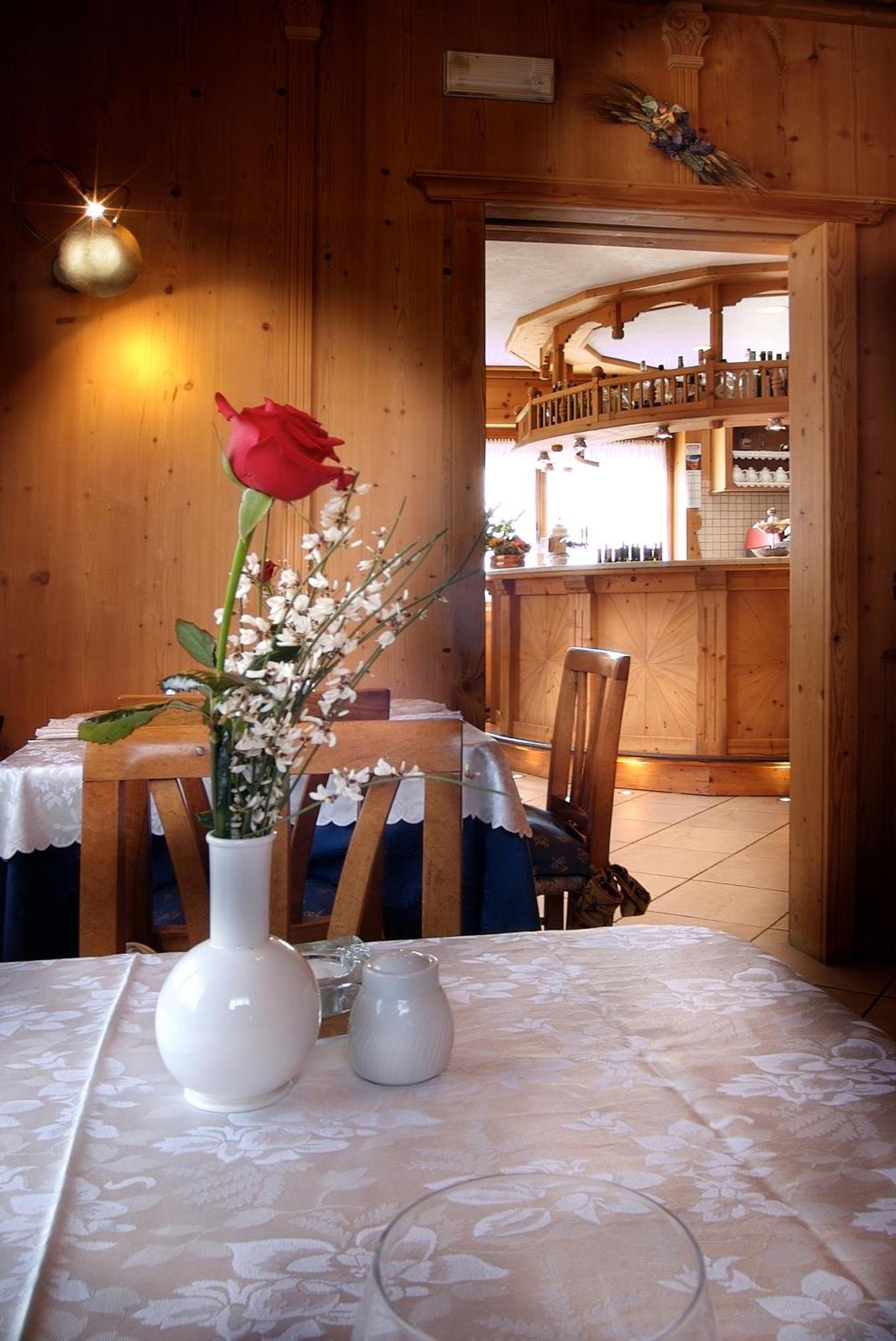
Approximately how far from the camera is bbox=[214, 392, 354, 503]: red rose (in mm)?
614

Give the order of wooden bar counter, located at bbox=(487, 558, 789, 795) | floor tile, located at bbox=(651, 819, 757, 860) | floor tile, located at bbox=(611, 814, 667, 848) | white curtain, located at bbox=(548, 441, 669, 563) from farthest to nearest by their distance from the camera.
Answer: white curtain, located at bbox=(548, 441, 669, 563)
wooden bar counter, located at bbox=(487, 558, 789, 795)
floor tile, located at bbox=(611, 814, 667, 848)
floor tile, located at bbox=(651, 819, 757, 860)

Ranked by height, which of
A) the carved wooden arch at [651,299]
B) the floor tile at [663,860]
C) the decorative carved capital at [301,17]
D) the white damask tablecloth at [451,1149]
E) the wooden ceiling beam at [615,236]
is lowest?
the floor tile at [663,860]

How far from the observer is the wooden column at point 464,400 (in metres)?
2.94

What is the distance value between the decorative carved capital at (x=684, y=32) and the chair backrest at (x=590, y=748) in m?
1.82

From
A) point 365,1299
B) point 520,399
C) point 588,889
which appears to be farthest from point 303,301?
point 520,399

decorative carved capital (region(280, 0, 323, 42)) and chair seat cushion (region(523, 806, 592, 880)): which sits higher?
decorative carved capital (region(280, 0, 323, 42))

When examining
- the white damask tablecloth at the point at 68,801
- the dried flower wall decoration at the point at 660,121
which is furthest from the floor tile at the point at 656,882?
the dried flower wall decoration at the point at 660,121

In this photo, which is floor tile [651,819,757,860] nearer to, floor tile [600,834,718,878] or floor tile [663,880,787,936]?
floor tile [600,834,718,878]

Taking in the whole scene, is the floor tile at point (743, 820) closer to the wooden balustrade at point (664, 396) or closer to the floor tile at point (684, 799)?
the floor tile at point (684, 799)

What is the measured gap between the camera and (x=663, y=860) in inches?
164

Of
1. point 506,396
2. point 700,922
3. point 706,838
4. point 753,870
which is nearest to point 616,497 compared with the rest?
point 506,396

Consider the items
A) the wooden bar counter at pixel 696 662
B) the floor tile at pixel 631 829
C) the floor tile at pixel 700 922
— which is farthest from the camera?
the wooden bar counter at pixel 696 662

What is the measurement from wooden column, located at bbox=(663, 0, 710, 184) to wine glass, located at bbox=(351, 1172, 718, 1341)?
321cm

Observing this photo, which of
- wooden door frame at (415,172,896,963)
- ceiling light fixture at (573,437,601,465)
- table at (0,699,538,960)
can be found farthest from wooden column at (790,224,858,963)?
ceiling light fixture at (573,437,601,465)
